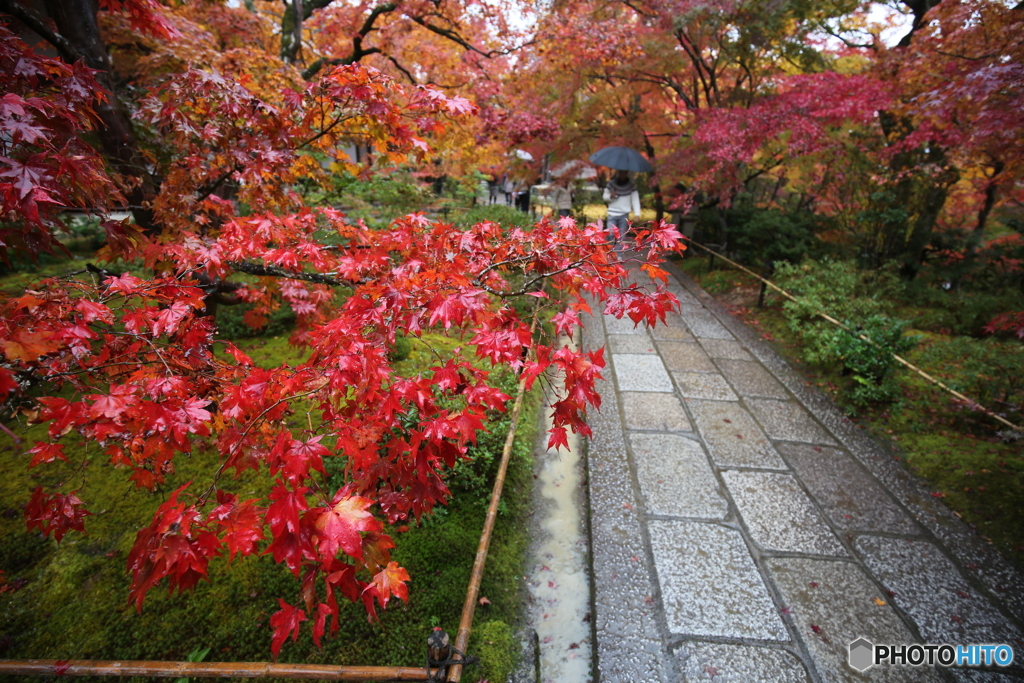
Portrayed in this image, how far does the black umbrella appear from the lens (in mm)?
8859

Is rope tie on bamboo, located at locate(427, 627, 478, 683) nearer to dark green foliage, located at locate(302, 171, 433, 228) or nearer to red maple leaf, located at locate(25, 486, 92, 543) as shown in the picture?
red maple leaf, located at locate(25, 486, 92, 543)

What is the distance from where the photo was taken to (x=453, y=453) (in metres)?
2.10

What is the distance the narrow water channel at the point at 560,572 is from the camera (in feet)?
8.30

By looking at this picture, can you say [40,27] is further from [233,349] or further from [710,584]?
[710,584]

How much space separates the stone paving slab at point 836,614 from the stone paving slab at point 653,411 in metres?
1.72

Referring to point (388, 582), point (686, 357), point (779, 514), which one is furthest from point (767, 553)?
point (686, 357)

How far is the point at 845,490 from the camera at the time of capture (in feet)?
12.6

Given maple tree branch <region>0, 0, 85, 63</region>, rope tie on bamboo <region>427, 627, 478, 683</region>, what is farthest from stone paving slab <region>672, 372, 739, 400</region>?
maple tree branch <region>0, 0, 85, 63</region>

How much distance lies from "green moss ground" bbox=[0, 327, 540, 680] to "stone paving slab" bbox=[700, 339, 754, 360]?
4.30 metres

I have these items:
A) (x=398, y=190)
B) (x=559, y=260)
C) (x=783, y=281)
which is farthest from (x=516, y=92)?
(x=559, y=260)

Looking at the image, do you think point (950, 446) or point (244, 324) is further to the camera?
point (244, 324)

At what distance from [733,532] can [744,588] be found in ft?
1.66

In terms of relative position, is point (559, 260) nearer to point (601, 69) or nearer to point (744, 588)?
point (744, 588)

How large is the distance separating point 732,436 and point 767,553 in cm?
152
